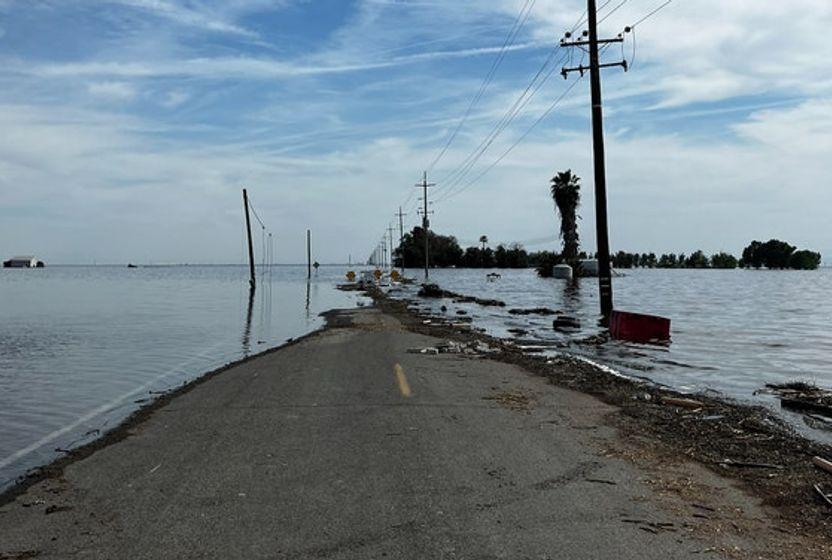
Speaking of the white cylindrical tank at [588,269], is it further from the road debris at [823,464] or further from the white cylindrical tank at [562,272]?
the road debris at [823,464]

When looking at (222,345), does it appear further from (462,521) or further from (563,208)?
(563,208)

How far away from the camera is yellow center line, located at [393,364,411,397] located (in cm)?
1075

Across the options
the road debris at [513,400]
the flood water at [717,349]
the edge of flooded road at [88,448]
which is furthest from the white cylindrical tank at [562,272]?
the edge of flooded road at [88,448]

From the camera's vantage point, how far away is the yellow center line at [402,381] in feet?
35.3

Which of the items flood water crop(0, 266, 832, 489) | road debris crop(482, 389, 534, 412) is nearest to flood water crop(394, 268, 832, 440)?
flood water crop(0, 266, 832, 489)

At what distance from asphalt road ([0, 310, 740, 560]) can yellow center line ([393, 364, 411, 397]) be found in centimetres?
25

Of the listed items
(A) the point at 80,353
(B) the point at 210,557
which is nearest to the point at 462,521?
(B) the point at 210,557

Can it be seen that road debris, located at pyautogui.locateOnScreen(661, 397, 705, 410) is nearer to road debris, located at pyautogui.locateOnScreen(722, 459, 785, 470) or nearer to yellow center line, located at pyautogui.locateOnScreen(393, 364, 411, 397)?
road debris, located at pyautogui.locateOnScreen(722, 459, 785, 470)

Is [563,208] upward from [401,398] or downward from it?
upward

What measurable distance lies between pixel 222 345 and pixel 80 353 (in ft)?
13.1

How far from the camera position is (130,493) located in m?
5.97

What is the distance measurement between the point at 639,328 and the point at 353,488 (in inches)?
706

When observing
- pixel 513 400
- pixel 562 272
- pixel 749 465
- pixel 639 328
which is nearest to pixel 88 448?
pixel 513 400

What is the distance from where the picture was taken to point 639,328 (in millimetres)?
22250
